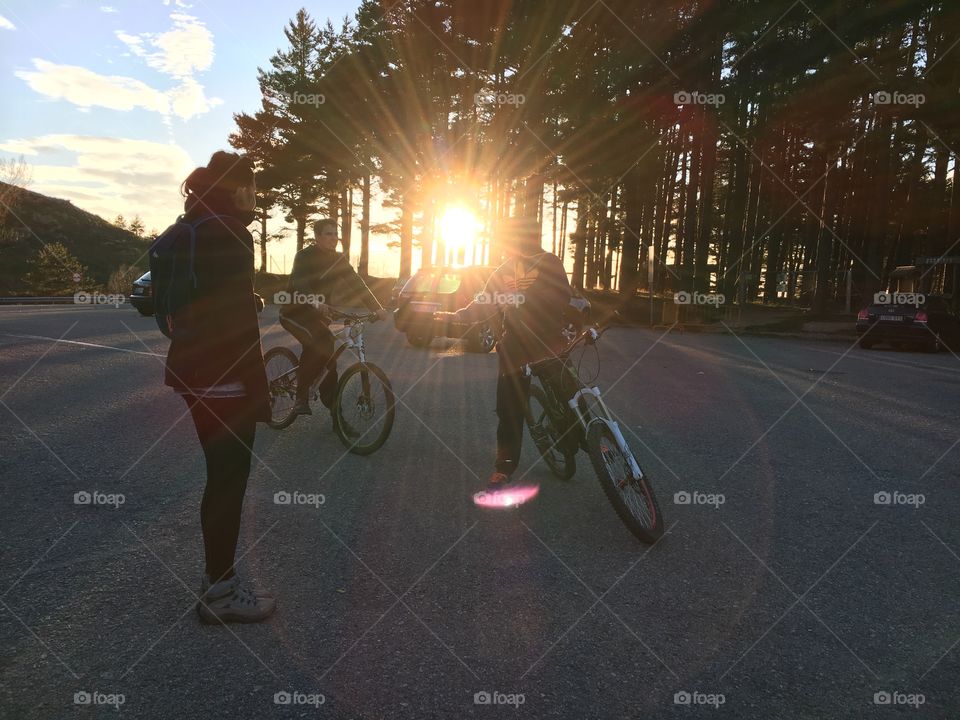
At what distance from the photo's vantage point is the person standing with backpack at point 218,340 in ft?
9.94

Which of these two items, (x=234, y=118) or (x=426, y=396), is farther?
(x=234, y=118)

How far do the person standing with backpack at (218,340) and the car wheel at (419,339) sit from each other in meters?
11.9

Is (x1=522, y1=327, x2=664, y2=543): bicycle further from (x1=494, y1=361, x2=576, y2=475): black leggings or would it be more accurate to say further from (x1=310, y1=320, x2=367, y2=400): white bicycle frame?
(x1=310, y1=320, x2=367, y2=400): white bicycle frame

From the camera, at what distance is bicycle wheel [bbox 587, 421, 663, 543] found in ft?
13.9

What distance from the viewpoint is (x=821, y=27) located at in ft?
75.7

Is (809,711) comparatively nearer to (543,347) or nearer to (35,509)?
(543,347)

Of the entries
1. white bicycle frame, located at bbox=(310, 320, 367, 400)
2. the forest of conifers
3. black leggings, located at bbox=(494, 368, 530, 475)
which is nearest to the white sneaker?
black leggings, located at bbox=(494, 368, 530, 475)

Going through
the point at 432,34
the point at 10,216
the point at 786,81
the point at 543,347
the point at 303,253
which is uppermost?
the point at 432,34

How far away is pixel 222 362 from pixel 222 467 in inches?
19.4

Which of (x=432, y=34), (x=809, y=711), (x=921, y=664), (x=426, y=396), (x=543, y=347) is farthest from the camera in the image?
(x=432, y=34)

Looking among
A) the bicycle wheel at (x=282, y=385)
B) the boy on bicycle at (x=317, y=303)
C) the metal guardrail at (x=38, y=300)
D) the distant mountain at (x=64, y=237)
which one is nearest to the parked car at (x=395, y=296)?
the bicycle wheel at (x=282, y=385)

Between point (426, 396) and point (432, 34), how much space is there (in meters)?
27.3

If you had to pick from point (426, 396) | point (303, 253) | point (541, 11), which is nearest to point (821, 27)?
point (541, 11)

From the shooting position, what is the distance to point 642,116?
25984mm
